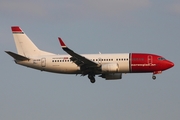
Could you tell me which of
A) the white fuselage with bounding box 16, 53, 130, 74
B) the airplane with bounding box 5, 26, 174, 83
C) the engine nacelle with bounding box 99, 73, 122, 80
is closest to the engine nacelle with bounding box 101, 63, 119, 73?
the airplane with bounding box 5, 26, 174, 83

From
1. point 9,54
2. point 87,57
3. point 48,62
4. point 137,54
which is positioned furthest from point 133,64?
point 9,54

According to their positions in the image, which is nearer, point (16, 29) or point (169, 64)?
point (169, 64)

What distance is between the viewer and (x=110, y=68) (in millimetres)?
71438

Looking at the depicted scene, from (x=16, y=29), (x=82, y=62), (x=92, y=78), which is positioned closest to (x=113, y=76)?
(x=92, y=78)

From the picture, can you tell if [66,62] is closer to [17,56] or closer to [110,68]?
[110,68]

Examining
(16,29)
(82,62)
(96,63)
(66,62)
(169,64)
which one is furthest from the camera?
(16,29)

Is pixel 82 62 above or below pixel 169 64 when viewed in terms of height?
above

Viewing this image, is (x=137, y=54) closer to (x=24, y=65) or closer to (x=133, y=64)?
(x=133, y=64)

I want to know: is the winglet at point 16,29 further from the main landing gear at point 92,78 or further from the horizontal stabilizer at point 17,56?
the main landing gear at point 92,78

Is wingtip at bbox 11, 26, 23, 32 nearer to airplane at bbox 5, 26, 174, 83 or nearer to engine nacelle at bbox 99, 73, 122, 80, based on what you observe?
airplane at bbox 5, 26, 174, 83

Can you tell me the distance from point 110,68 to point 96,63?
2143 mm

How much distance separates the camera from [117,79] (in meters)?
76.4

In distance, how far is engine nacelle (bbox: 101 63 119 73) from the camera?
234 ft

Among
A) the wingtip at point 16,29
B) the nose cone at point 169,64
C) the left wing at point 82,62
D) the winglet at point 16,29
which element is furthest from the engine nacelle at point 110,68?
the wingtip at point 16,29
